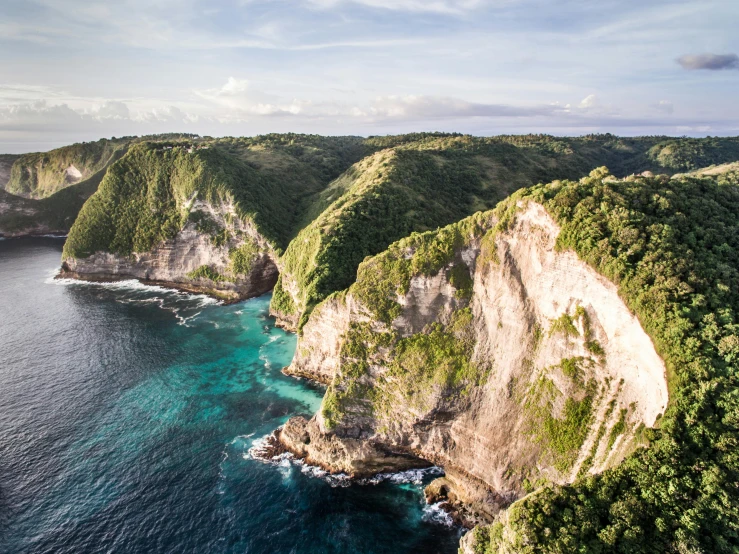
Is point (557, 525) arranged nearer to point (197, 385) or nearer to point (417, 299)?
point (417, 299)

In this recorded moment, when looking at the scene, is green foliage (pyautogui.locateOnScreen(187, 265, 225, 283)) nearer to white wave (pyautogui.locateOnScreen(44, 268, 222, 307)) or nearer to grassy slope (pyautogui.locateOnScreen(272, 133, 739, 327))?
white wave (pyautogui.locateOnScreen(44, 268, 222, 307))

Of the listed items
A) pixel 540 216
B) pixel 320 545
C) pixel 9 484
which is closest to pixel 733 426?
pixel 540 216

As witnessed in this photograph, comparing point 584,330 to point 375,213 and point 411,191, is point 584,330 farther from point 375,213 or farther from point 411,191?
point 411,191

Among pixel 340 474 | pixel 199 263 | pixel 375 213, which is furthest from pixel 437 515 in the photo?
pixel 199 263

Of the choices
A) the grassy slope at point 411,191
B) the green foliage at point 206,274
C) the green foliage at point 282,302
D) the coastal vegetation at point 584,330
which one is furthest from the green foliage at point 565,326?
the green foliage at point 206,274

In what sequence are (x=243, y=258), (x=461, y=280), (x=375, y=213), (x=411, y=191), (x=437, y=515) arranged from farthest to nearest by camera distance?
(x=243, y=258) → (x=411, y=191) → (x=375, y=213) → (x=461, y=280) → (x=437, y=515)

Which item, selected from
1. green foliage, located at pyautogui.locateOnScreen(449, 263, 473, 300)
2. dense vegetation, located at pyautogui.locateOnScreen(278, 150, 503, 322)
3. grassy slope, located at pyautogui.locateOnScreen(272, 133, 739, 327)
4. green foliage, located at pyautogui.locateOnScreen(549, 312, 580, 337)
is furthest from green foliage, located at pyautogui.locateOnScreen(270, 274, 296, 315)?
green foliage, located at pyautogui.locateOnScreen(549, 312, 580, 337)
